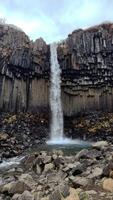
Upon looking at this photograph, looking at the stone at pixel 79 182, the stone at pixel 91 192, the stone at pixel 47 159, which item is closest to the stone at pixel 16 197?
the stone at pixel 79 182

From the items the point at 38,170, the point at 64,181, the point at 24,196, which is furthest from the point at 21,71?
the point at 24,196

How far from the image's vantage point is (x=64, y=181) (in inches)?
631

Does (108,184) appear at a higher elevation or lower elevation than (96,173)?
lower

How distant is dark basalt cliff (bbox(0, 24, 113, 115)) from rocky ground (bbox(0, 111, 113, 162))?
155 centimetres

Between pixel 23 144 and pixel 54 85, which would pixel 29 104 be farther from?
pixel 23 144

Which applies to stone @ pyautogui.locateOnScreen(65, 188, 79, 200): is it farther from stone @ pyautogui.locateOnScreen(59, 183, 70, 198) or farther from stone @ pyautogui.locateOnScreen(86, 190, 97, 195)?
stone @ pyautogui.locateOnScreen(86, 190, 97, 195)

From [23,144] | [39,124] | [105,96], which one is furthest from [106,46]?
[23,144]

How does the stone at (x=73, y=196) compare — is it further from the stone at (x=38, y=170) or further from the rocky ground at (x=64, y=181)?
the stone at (x=38, y=170)

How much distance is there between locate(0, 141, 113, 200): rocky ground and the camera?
13.6 m

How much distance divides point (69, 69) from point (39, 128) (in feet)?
31.9

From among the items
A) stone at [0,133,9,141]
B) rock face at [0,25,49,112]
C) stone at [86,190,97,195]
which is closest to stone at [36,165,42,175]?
stone at [86,190,97,195]

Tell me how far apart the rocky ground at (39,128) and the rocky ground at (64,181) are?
16314 millimetres

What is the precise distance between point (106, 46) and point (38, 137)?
16566 millimetres

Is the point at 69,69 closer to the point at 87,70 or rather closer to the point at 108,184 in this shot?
the point at 87,70
